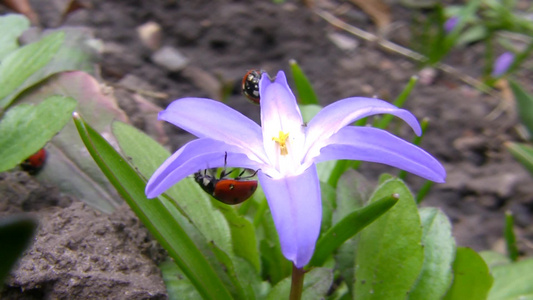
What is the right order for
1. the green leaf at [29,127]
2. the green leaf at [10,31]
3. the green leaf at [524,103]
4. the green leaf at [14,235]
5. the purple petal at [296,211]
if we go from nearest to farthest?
1. the green leaf at [14,235]
2. the purple petal at [296,211]
3. the green leaf at [29,127]
4. the green leaf at [10,31]
5. the green leaf at [524,103]

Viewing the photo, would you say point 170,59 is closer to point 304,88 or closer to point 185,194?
point 304,88

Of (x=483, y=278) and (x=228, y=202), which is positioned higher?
(x=228, y=202)

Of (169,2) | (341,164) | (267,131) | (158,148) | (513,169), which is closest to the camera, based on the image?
(267,131)

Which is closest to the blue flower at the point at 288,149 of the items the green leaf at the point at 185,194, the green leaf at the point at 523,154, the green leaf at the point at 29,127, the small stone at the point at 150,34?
the green leaf at the point at 185,194

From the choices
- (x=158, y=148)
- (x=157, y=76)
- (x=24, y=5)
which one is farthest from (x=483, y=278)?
(x=24, y=5)

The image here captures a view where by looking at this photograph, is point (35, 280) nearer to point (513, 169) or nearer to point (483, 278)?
point (483, 278)

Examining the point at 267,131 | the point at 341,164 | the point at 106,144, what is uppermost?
the point at 106,144

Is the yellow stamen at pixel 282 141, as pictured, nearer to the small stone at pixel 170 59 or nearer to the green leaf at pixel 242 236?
the green leaf at pixel 242 236
